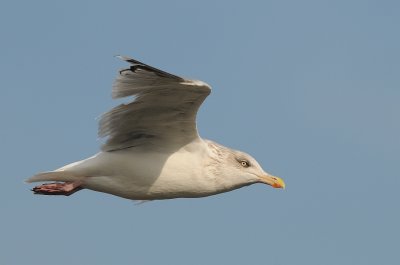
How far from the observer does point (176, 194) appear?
16.6 metres

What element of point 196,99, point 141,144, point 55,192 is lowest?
point 55,192

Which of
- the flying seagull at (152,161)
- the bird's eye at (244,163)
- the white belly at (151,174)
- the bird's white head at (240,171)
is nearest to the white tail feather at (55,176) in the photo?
the flying seagull at (152,161)

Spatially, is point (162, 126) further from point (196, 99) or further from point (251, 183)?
point (251, 183)

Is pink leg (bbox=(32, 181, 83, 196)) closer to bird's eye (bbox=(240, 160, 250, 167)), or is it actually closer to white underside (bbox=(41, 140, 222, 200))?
white underside (bbox=(41, 140, 222, 200))

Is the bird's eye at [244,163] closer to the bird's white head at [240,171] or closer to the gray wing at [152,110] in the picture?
the bird's white head at [240,171]

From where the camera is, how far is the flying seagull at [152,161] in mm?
16344

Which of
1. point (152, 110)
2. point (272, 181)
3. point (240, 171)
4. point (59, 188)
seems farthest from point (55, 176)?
point (272, 181)

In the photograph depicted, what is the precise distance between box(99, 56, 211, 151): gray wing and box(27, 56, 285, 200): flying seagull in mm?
17

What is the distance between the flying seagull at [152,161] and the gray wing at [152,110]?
0.02 metres

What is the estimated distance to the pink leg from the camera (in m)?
16.7

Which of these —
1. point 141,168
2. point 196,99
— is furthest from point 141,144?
point 196,99

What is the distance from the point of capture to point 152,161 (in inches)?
651

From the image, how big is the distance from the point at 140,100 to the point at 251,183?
2.81 meters

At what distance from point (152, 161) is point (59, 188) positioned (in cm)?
183
